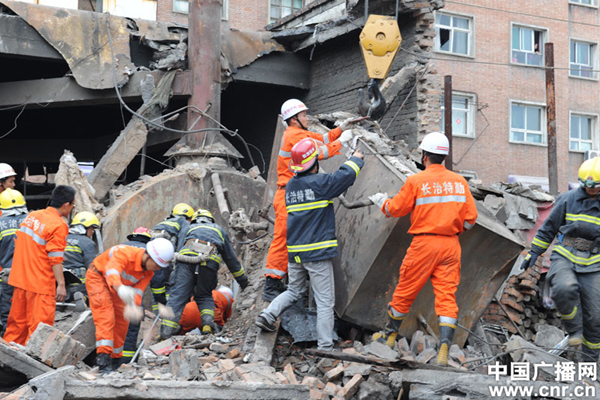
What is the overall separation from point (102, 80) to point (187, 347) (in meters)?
5.93

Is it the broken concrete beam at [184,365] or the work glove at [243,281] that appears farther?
the work glove at [243,281]

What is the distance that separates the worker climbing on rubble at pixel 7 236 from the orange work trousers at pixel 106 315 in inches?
68.7

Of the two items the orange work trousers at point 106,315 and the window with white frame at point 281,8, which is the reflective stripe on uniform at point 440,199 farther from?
Answer: the window with white frame at point 281,8

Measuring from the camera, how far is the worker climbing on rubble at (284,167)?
6082mm

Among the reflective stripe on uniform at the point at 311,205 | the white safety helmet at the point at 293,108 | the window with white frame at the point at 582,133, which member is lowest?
the reflective stripe on uniform at the point at 311,205

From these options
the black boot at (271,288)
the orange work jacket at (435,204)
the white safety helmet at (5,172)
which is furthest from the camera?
the white safety helmet at (5,172)

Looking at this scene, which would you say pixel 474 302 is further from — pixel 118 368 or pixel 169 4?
pixel 169 4

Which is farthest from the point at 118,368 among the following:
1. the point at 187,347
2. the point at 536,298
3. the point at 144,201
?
the point at 536,298

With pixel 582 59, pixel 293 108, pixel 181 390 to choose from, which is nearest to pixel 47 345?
pixel 181 390

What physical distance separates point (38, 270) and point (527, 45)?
21533 millimetres

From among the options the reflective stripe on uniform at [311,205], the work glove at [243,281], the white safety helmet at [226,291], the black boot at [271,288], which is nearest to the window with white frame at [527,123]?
the white safety helmet at [226,291]

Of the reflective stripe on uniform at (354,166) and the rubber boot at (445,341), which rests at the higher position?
the reflective stripe on uniform at (354,166)

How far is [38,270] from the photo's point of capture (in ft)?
21.3

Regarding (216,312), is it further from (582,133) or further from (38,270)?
(582,133)
